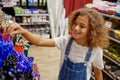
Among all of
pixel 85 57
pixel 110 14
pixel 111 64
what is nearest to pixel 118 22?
pixel 110 14

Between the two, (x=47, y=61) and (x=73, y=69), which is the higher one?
(x=73, y=69)

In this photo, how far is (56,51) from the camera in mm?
5043

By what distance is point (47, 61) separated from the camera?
4418 mm

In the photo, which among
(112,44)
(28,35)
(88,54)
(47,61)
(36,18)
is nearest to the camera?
(28,35)

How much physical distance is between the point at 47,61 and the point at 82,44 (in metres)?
2.71

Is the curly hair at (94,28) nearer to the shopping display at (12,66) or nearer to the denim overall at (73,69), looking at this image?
the denim overall at (73,69)

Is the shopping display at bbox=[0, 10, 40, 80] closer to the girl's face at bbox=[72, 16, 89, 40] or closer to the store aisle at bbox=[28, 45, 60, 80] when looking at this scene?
the girl's face at bbox=[72, 16, 89, 40]

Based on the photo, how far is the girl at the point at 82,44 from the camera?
5.36ft

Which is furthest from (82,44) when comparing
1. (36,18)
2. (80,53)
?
(36,18)

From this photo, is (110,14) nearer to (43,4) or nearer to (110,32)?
(110,32)

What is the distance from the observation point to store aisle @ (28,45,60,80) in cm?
384

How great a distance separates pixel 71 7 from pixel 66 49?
346 cm

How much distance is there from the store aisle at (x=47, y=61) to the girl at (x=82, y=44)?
1.96 meters

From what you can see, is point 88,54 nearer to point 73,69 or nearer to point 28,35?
point 73,69
